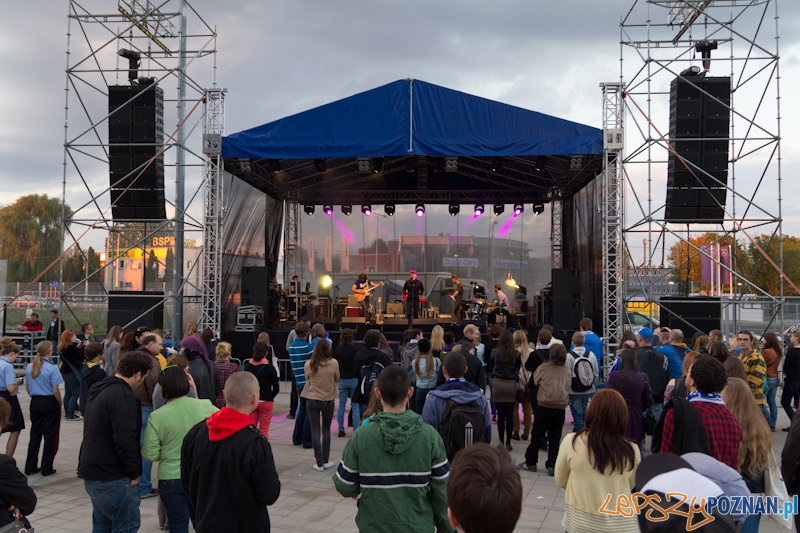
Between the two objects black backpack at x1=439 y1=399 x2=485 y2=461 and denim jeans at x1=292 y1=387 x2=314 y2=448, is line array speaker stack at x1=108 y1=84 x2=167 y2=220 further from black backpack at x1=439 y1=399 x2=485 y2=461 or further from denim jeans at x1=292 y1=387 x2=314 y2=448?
black backpack at x1=439 y1=399 x2=485 y2=461

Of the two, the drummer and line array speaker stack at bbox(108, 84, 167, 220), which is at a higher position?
line array speaker stack at bbox(108, 84, 167, 220)

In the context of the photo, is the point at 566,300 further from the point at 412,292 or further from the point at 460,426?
the point at 460,426

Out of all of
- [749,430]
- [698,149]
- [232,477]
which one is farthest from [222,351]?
[698,149]

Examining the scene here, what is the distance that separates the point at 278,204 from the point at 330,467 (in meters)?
12.9

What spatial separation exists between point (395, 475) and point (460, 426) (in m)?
1.25

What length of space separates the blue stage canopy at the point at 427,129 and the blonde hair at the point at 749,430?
28.9 feet

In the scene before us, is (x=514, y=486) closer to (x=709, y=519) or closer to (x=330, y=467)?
(x=709, y=519)

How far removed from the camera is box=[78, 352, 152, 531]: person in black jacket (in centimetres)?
337

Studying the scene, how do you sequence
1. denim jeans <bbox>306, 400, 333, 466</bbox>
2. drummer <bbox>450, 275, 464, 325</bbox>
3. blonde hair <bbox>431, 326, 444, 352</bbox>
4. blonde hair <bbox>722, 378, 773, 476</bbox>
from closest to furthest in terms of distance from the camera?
1. blonde hair <bbox>722, 378, 773, 476</bbox>
2. denim jeans <bbox>306, 400, 333, 466</bbox>
3. blonde hair <bbox>431, 326, 444, 352</bbox>
4. drummer <bbox>450, 275, 464, 325</bbox>

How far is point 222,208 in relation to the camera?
12.6 m

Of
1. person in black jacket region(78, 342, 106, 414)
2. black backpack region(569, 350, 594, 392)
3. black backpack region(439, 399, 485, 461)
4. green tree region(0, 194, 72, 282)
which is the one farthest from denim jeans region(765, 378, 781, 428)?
green tree region(0, 194, 72, 282)

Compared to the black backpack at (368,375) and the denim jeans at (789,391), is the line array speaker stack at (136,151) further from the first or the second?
the denim jeans at (789,391)

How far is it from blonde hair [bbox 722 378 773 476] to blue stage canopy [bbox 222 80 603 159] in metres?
8.82

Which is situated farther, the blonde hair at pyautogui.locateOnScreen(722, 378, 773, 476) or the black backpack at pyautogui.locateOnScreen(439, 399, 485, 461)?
the black backpack at pyautogui.locateOnScreen(439, 399, 485, 461)
